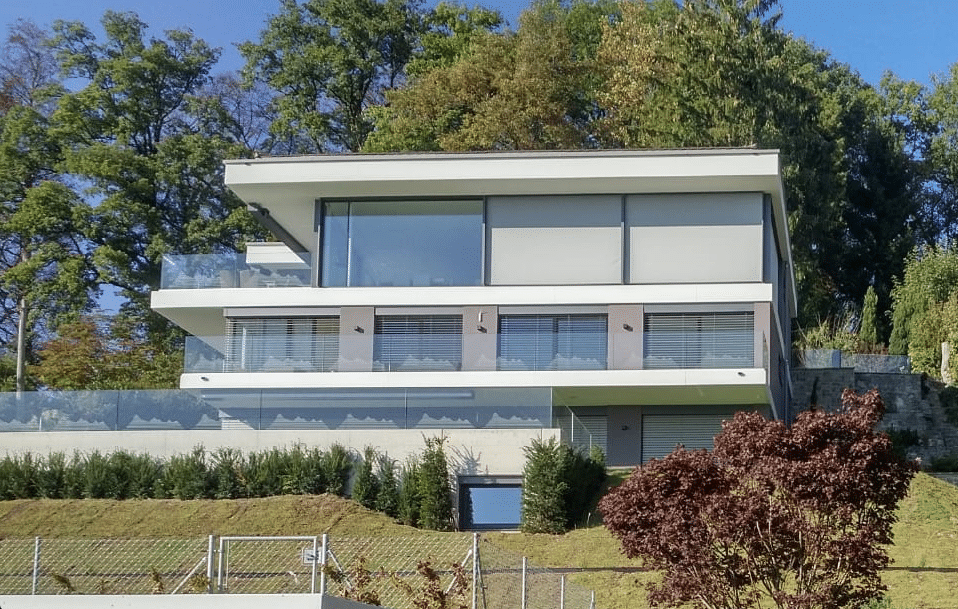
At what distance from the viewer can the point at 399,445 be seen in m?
33.8

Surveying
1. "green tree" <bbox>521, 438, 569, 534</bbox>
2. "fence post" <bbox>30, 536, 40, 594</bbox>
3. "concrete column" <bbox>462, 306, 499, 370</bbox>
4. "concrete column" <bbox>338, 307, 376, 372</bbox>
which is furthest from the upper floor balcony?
"fence post" <bbox>30, 536, 40, 594</bbox>

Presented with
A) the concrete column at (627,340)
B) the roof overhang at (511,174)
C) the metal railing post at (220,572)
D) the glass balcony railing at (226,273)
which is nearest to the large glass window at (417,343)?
the glass balcony railing at (226,273)

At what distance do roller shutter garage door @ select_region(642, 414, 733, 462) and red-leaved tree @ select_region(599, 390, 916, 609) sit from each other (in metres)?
15.7

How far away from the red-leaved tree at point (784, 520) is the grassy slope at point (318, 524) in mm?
5259

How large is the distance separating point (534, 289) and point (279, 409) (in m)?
6.79

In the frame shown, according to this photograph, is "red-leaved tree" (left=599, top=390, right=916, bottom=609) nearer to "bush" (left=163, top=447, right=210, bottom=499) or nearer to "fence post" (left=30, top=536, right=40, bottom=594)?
"fence post" (left=30, top=536, right=40, bottom=594)

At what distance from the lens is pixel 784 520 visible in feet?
69.4

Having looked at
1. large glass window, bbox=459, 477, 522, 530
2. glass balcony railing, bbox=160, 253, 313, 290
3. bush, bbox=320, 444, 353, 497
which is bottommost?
large glass window, bbox=459, 477, 522, 530

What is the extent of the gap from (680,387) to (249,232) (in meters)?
24.1

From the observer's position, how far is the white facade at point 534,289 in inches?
1448

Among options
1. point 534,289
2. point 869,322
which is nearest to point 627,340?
point 534,289

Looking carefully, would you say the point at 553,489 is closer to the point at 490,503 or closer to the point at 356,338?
the point at 490,503

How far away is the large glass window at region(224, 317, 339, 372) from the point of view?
1476 inches

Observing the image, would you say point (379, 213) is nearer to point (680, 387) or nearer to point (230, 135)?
point (680, 387)
